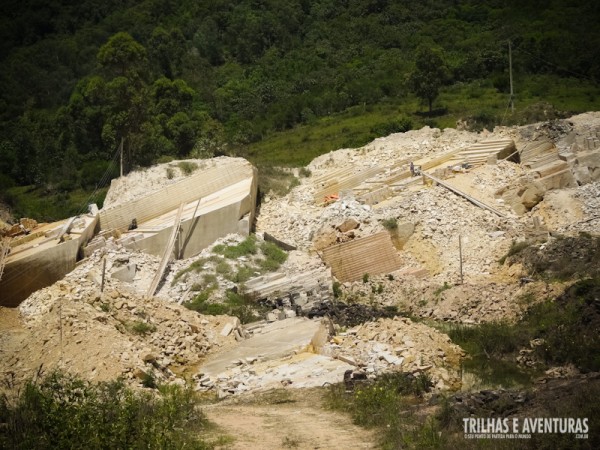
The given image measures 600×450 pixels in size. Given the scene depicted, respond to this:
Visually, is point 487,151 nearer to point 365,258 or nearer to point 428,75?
point 365,258

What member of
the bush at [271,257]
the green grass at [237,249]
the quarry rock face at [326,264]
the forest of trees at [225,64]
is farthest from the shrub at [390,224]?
the forest of trees at [225,64]

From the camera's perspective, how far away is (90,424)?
11438 mm

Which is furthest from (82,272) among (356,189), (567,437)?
(567,437)

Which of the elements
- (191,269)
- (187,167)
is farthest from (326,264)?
(187,167)

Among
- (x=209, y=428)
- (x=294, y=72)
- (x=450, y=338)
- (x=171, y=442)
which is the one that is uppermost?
(x=171, y=442)

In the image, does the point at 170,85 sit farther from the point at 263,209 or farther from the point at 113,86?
the point at 263,209

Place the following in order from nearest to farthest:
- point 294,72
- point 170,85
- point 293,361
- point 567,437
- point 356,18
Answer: point 567,437 → point 293,361 → point 170,85 → point 294,72 → point 356,18

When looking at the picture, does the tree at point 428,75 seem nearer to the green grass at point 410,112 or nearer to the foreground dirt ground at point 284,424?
the green grass at point 410,112

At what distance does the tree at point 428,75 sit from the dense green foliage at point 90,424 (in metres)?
26.4

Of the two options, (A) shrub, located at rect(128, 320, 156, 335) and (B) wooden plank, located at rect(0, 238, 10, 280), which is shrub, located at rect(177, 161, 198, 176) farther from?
(A) shrub, located at rect(128, 320, 156, 335)

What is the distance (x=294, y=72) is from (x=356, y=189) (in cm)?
2547

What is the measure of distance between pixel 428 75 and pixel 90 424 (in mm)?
28746

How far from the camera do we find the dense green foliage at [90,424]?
11.3 metres

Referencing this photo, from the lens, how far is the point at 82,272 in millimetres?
22703
